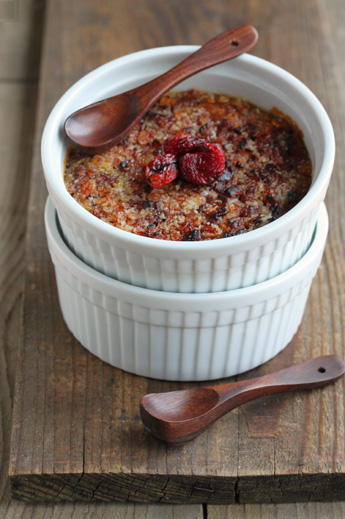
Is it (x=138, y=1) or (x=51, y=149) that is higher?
(x=51, y=149)

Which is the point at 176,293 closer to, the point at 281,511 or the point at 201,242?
the point at 201,242

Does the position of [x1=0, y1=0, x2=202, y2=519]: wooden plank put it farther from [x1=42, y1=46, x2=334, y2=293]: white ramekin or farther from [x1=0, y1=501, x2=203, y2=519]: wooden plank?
[x1=42, y1=46, x2=334, y2=293]: white ramekin

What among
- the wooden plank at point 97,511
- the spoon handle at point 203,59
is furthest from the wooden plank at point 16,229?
the spoon handle at point 203,59

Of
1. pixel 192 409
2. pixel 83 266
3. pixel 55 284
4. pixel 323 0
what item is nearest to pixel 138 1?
pixel 323 0

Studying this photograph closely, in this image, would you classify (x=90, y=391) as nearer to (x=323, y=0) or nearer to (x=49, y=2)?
(x=49, y=2)

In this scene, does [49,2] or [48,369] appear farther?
[49,2]

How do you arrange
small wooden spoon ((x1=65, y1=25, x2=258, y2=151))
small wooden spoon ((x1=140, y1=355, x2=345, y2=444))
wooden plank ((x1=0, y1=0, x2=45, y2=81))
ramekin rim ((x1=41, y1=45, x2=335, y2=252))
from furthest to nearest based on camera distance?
wooden plank ((x1=0, y1=0, x2=45, y2=81))
small wooden spoon ((x1=65, y1=25, x2=258, y2=151))
small wooden spoon ((x1=140, y1=355, x2=345, y2=444))
ramekin rim ((x1=41, y1=45, x2=335, y2=252))

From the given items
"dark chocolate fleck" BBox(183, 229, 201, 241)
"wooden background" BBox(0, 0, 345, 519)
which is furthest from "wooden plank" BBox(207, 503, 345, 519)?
"dark chocolate fleck" BBox(183, 229, 201, 241)
